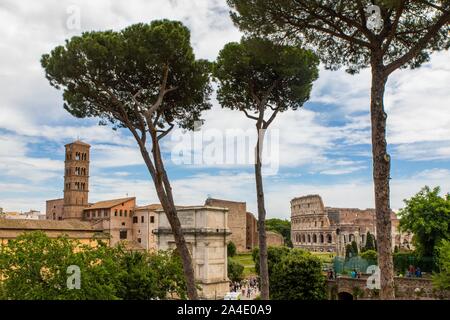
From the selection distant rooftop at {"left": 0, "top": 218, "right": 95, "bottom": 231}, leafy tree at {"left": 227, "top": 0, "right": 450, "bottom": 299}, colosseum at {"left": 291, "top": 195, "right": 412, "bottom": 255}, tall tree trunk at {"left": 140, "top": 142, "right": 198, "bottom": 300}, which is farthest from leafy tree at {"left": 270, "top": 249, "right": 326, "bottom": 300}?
colosseum at {"left": 291, "top": 195, "right": 412, "bottom": 255}

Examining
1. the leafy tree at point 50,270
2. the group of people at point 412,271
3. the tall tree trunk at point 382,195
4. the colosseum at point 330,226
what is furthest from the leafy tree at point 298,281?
the colosseum at point 330,226

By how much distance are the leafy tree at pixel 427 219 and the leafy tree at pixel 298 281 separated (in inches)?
244

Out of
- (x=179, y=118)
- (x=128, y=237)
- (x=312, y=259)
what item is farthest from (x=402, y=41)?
(x=128, y=237)

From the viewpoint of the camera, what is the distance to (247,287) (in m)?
30.1

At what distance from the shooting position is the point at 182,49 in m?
12.7

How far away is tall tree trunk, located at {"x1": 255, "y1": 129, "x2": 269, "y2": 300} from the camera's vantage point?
42.6 feet

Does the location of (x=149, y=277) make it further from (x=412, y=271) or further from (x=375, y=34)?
(x=412, y=271)

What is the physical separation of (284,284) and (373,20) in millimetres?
16552

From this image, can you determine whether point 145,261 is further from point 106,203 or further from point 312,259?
point 106,203

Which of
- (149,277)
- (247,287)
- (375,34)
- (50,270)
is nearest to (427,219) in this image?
(247,287)

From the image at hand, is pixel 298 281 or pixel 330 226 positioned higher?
pixel 330 226

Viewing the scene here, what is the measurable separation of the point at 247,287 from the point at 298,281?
761 cm
